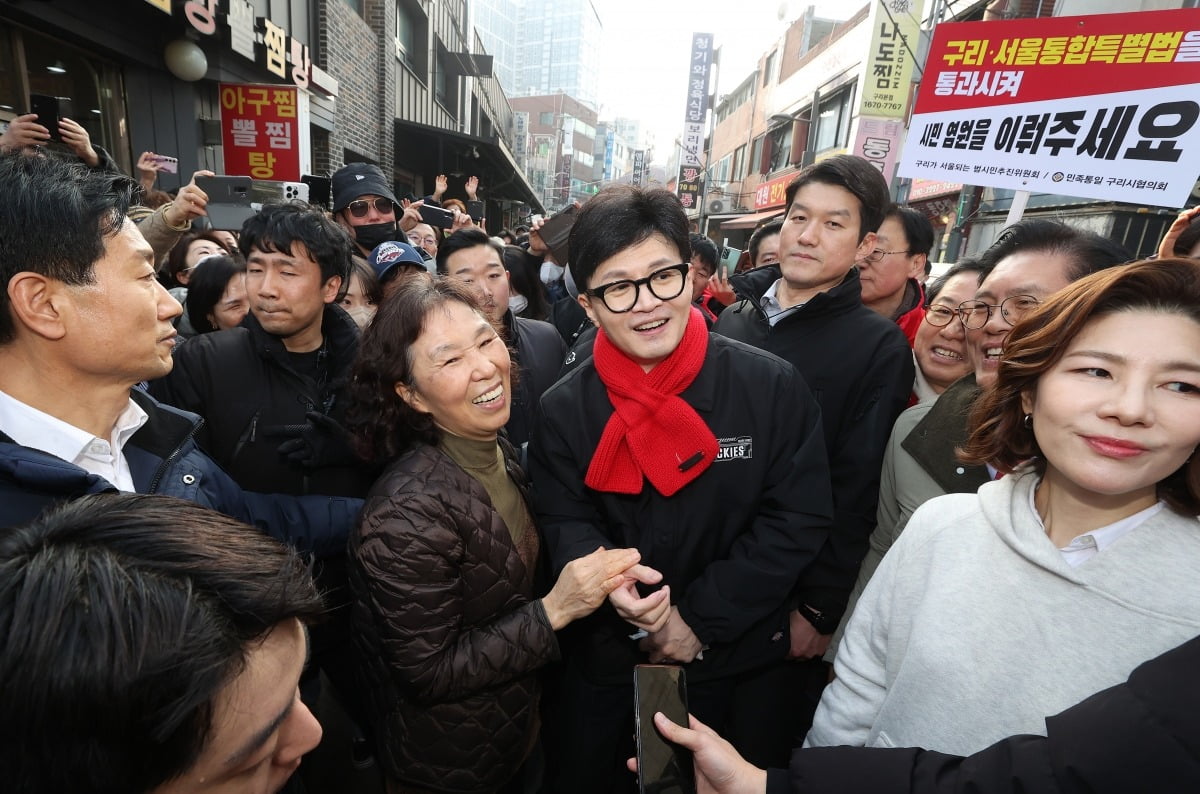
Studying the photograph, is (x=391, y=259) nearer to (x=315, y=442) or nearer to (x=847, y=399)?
(x=315, y=442)

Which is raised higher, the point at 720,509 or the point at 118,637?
the point at 118,637

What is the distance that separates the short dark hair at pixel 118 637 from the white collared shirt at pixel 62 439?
0.67m

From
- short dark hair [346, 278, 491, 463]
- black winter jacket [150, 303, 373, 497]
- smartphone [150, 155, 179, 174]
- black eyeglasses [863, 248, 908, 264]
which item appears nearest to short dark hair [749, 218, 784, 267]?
black eyeglasses [863, 248, 908, 264]

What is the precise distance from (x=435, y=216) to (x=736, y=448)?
440 cm

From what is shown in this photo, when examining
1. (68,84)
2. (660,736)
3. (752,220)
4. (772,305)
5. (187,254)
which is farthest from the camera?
(752,220)

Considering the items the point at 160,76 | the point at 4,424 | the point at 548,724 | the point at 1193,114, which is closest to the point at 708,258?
the point at 1193,114

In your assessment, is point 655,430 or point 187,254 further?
point 187,254

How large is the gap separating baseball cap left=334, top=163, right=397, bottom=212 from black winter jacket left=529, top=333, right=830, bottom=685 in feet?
9.93

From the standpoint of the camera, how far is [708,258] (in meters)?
4.76

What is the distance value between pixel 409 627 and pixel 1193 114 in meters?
3.86

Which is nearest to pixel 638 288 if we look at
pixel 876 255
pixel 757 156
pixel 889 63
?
pixel 876 255

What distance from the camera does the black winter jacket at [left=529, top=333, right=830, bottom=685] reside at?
1.79m

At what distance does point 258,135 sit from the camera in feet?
23.0

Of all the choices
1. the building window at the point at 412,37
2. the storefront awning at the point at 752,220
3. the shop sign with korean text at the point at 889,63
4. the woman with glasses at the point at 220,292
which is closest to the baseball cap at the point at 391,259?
the woman with glasses at the point at 220,292
